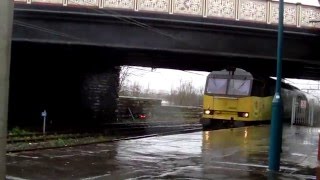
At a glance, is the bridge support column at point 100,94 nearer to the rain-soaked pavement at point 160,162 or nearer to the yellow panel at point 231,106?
the yellow panel at point 231,106

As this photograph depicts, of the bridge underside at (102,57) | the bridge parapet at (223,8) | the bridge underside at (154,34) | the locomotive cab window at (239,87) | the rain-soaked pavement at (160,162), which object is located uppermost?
the bridge parapet at (223,8)

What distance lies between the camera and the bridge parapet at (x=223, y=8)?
21.4 metres

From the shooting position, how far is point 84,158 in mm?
13250

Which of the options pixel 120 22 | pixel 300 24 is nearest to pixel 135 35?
pixel 120 22

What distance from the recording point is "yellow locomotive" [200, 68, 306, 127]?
30.1 metres

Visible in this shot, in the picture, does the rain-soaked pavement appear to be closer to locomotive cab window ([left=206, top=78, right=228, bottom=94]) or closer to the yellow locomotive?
the yellow locomotive

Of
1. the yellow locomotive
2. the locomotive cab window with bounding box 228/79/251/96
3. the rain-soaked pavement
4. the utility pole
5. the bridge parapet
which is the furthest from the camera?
the locomotive cab window with bounding box 228/79/251/96

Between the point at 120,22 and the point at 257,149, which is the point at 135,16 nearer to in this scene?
the point at 120,22

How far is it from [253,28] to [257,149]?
7906 millimetres

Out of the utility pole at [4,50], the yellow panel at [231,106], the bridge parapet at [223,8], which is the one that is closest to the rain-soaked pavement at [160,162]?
the utility pole at [4,50]

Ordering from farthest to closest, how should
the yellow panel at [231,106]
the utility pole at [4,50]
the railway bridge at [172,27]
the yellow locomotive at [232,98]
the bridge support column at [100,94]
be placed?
the bridge support column at [100,94], the yellow locomotive at [232,98], the yellow panel at [231,106], the railway bridge at [172,27], the utility pole at [4,50]

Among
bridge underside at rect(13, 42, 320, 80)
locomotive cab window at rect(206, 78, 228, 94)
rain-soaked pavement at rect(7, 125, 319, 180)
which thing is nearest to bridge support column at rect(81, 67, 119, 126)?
bridge underside at rect(13, 42, 320, 80)

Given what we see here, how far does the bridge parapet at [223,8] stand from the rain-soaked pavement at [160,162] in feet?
22.4

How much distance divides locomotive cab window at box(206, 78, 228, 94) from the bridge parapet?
27.4 ft
